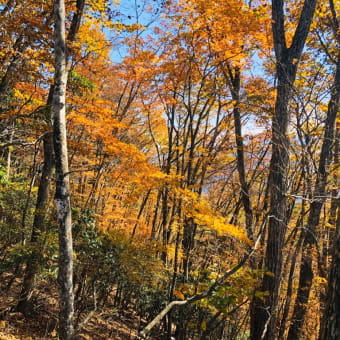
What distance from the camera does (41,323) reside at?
6219mm

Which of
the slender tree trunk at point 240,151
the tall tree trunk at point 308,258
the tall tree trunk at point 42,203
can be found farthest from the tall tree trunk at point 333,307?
the tall tree trunk at point 42,203

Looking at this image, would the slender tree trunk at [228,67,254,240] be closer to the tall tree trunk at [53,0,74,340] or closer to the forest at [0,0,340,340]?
the forest at [0,0,340,340]

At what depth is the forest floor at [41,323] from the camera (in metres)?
5.41

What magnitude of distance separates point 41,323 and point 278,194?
6596 mm

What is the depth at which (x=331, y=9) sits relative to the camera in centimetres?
654

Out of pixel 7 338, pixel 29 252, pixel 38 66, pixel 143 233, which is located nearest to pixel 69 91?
pixel 38 66

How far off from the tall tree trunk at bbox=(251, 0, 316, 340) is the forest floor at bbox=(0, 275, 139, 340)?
293cm

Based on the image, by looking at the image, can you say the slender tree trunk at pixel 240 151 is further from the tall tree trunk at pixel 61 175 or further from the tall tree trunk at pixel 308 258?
the tall tree trunk at pixel 61 175

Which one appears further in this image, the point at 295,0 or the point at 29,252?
the point at 295,0

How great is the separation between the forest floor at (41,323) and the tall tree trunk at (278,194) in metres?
2.93

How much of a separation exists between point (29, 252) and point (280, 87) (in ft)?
21.8

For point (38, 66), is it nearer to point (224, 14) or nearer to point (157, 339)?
point (224, 14)

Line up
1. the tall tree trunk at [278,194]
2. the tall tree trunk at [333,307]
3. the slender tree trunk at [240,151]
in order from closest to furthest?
the tall tree trunk at [333,307], the tall tree trunk at [278,194], the slender tree trunk at [240,151]

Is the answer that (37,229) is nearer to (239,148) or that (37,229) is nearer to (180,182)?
(180,182)
